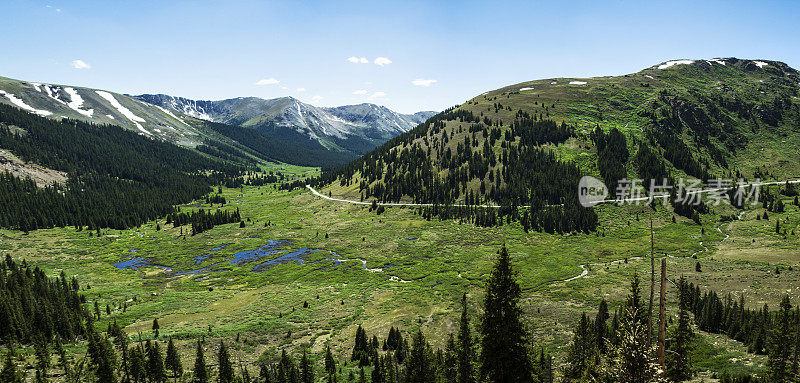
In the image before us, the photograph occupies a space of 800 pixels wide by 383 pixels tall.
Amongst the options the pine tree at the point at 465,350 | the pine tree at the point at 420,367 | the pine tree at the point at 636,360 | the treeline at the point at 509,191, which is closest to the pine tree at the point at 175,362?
the pine tree at the point at 420,367

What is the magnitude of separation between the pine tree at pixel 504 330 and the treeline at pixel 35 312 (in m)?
61.7

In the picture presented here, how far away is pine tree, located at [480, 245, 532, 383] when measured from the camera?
27.0 m

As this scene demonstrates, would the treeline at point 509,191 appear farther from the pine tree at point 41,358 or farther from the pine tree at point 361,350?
the pine tree at point 41,358

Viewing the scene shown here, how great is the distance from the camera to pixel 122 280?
106 metres

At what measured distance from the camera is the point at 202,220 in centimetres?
17362

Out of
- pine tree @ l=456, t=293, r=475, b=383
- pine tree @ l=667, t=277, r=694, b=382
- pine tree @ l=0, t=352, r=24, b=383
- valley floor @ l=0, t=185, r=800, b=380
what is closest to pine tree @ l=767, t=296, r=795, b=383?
valley floor @ l=0, t=185, r=800, b=380

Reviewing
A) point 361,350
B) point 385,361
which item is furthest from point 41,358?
point 385,361

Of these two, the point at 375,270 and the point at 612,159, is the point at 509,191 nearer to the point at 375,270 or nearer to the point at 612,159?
the point at 612,159

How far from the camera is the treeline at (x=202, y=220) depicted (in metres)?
168

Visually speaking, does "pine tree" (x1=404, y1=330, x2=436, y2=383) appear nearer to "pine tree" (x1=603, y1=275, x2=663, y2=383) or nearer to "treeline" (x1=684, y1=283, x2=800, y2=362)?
"pine tree" (x1=603, y1=275, x2=663, y2=383)

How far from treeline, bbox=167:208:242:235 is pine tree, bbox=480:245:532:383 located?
167 meters

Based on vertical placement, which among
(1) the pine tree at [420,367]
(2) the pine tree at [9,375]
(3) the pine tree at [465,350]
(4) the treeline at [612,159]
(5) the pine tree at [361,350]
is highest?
(4) the treeline at [612,159]

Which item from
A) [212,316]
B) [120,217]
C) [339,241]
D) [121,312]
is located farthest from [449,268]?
[120,217]

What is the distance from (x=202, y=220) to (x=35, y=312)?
113 m
